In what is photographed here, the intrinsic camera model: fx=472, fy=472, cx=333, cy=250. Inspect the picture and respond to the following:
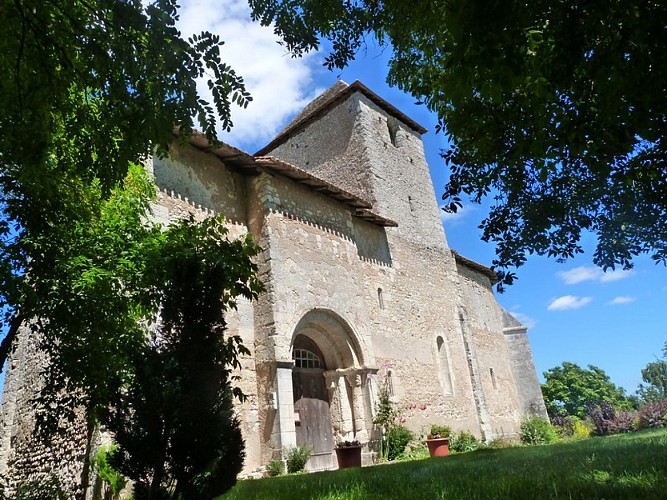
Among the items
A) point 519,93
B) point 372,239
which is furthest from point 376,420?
point 519,93

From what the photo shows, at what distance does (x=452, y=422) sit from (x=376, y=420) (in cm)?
458

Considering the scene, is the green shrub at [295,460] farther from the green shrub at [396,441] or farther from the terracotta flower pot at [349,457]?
the green shrub at [396,441]

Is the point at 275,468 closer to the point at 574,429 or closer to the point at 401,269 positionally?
the point at 401,269

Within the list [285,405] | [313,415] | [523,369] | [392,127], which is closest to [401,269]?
[313,415]

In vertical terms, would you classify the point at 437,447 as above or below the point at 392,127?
below

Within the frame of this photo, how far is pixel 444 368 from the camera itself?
15.9 meters

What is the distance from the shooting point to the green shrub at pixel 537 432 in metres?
18.8

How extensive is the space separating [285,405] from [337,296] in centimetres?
326

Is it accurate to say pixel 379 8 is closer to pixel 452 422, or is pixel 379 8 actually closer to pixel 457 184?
pixel 457 184

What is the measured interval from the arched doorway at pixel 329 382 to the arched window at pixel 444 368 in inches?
179

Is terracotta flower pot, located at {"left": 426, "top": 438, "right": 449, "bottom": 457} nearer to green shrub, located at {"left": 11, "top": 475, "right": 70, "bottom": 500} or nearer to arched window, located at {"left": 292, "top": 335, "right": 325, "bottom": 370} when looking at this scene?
arched window, located at {"left": 292, "top": 335, "right": 325, "bottom": 370}

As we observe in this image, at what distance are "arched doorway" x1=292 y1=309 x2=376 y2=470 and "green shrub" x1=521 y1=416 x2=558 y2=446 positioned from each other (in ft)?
34.2

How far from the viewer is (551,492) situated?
334 centimetres

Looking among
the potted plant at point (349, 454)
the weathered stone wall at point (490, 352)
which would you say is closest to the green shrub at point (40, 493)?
the potted plant at point (349, 454)
